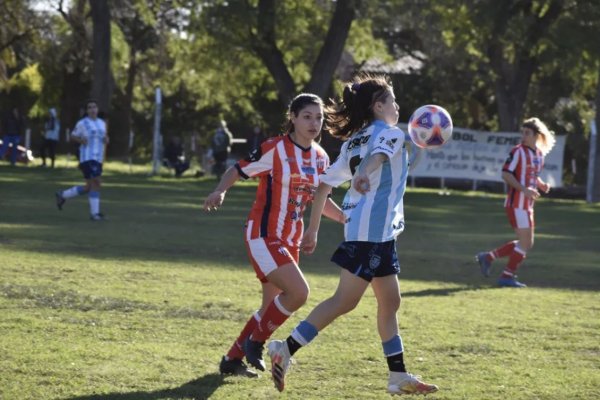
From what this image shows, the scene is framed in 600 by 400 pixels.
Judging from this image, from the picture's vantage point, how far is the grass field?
7707 millimetres

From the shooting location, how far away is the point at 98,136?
64.4 feet

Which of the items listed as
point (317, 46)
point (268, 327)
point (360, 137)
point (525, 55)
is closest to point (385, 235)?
point (360, 137)

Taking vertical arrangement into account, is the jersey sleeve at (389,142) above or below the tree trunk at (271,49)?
below

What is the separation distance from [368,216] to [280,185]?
39.1 inches

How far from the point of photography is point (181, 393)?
7320mm

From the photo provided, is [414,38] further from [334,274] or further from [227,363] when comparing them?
[227,363]

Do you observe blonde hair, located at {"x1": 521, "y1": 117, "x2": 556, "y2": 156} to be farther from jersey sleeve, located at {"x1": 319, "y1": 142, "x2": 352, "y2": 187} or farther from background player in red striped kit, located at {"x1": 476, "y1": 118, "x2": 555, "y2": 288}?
jersey sleeve, located at {"x1": 319, "y1": 142, "x2": 352, "y2": 187}

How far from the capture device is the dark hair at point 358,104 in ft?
24.4

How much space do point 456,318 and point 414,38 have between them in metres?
51.2

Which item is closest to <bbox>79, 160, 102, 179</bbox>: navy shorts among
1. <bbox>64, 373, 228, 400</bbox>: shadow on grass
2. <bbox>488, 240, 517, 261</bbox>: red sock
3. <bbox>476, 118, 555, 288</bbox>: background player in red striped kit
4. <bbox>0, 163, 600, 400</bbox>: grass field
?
<bbox>0, 163, 600, 400</bbox>: grass field

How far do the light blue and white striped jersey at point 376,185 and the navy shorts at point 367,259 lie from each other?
40 mm

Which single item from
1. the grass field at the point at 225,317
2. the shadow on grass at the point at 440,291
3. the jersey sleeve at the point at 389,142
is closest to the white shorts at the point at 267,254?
the grass field at the point at 225,317

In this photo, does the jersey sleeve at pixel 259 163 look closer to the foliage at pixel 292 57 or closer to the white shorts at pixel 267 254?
the white shorts at pixel 267 254

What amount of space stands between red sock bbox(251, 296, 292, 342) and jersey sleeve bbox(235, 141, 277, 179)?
812mm
